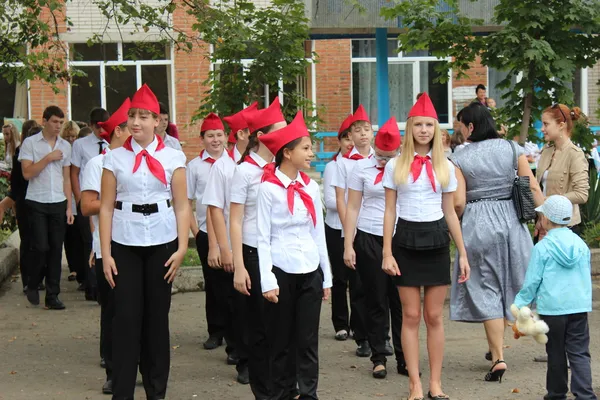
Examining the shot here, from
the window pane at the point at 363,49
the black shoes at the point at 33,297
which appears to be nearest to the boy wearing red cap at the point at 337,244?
the black shoes at the point at 33,297

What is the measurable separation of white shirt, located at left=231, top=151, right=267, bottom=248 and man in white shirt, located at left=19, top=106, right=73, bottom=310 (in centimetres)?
437

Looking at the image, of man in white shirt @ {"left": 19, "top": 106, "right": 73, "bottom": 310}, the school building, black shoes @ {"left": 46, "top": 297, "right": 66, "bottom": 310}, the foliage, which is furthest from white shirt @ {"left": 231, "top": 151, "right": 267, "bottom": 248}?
the school building

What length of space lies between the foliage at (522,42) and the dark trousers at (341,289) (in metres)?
3.42

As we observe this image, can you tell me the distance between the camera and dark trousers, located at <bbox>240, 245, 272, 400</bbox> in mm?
6531

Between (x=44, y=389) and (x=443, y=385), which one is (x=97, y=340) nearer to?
(x=44, y=389)

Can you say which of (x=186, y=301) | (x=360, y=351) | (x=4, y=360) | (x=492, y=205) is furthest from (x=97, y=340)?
(x=492, y=205)

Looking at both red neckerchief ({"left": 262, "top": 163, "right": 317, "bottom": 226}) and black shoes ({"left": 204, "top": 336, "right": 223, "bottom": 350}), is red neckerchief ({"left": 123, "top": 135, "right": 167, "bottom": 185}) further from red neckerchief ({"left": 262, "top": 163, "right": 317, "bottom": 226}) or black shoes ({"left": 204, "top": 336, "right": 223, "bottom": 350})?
black shoes ({"left": 204, "top": 336, "right": 223, "bottom": 350})

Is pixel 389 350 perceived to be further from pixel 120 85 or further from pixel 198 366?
pixel 120 85

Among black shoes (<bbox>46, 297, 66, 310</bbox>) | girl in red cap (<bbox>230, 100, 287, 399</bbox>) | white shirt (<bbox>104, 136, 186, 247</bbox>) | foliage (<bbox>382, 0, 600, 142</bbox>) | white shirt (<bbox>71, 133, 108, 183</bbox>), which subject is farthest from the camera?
foliage (<bbox>382, 0, 600, 142</bbox>)

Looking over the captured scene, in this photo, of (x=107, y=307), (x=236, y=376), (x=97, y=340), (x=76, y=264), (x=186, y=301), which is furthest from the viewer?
(x=76, y=264)

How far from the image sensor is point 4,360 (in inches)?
328

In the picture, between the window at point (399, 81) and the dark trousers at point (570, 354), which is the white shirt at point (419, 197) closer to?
the dark trousers at point (570, 354)

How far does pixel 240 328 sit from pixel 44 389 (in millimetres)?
1518

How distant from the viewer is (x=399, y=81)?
2288cm
